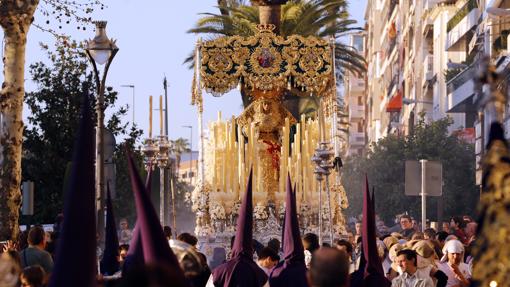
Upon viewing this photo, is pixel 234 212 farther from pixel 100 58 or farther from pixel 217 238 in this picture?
pixel 100 58

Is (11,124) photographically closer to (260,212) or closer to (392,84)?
(260,212)

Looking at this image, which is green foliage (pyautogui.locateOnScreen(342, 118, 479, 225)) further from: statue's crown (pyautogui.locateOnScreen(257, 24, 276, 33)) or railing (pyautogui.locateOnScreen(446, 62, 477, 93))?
statue's crown (pyautogui.locateOnScreen(257, 24, 276, 33))

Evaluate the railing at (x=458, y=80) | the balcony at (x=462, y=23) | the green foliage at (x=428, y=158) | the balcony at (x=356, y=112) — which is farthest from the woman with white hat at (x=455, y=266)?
the balcony at (x=356, y=112)

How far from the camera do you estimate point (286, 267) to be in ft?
44.5

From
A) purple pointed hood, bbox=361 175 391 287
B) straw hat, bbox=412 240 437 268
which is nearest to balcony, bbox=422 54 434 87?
straw hat, bbox=412 240 437 268

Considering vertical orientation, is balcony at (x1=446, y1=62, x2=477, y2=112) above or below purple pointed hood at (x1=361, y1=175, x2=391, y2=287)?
above

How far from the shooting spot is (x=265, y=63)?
2866cm

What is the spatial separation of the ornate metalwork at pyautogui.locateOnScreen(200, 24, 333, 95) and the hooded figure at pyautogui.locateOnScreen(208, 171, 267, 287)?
14.7 meters

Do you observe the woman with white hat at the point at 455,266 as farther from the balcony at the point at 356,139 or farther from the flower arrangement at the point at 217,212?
the balcony at the point at 356,139

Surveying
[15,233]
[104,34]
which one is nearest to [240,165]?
[15,233]

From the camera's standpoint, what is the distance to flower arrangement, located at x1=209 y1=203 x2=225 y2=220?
2781 centimetres

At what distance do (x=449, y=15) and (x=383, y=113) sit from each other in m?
44.2

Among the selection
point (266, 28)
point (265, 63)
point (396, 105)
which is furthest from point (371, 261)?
point (396, 105)

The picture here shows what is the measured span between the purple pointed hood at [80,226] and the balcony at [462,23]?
53759mm
